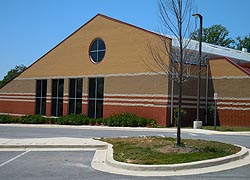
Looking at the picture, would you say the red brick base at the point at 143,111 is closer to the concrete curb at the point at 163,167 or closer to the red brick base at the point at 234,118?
the red brick base at the point at 234,118

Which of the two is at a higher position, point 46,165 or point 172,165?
point 172,165

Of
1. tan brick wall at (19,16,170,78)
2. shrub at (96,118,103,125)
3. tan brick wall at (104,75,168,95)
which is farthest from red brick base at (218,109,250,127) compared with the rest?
shrub at (96,118,103,125)

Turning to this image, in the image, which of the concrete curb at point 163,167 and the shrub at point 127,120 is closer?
the concrete curb at point 163,167

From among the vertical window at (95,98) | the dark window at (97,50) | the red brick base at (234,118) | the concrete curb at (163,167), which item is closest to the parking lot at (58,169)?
the concrete curb at (163,167)

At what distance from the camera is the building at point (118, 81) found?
1270 inches

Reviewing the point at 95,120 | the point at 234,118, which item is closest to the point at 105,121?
the point at 95,120

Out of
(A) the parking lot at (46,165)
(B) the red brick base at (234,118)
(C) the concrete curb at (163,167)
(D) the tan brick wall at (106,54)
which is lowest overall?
(A) the parking lot at (46,165)

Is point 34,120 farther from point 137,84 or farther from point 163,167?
point 163,167

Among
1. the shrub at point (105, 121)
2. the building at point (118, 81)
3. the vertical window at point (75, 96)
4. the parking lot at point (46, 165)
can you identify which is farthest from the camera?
the vertical window at point (75, 96)

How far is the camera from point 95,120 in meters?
34.6

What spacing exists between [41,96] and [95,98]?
862 centimetres

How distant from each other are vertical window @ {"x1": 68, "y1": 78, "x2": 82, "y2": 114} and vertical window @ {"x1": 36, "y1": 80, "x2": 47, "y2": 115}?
433 cm

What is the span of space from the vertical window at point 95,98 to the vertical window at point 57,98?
14.0 ft

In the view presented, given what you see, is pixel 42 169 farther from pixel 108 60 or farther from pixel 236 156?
pixel 108 60
